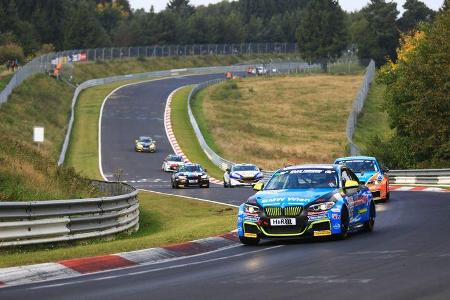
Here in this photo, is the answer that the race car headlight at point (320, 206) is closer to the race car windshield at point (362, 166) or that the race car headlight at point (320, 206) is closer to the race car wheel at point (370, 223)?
the race car wheel at point (370, 223)

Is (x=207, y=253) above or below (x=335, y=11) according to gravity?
below

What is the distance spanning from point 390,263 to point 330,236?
437 cm

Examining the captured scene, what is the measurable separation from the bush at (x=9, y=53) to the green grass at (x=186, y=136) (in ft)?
64.9

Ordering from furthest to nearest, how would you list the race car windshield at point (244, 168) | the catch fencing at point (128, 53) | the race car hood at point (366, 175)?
the catch fencing at point (128, 53) < the race car windshield at point (244, 168) < the race car hood at point (366, 175)

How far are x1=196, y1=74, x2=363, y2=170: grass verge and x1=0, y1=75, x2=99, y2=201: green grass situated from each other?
12.7m

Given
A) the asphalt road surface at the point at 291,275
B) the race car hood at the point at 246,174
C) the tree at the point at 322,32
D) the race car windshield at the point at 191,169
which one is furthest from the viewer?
the tree at the point at 322,32

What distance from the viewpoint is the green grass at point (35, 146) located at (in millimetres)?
21922

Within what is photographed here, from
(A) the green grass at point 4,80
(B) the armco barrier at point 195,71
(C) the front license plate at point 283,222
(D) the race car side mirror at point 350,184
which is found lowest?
(C) the front license plate at point 283,222

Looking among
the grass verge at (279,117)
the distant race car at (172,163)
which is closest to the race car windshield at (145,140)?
the grass verge at (279,117)

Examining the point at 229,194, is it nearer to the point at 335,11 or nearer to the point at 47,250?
the point at 47,250

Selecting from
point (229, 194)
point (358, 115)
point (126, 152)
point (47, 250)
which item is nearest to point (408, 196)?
point (229, 194)

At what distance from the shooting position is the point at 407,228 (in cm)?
2009

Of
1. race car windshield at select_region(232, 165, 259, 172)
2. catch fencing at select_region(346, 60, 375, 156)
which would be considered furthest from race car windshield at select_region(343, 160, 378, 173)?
catch fencing at select_region(346, 60, 375, 156)

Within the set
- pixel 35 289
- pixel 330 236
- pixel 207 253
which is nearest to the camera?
pixel 35 289
